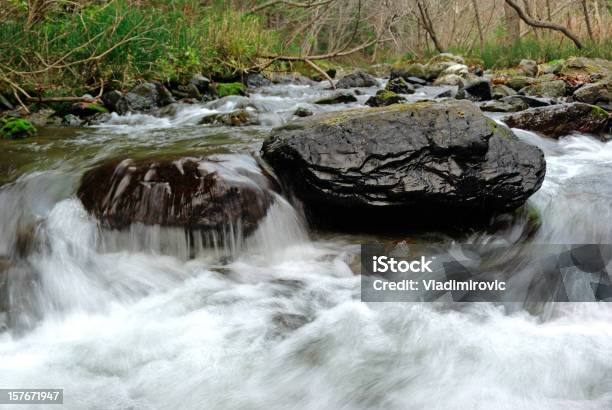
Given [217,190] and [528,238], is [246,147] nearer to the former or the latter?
[217,190]

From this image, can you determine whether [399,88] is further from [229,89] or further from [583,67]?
[583,67]

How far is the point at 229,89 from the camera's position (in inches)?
361

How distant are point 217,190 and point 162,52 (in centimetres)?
550

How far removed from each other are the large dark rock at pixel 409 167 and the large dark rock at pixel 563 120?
7.13 ft

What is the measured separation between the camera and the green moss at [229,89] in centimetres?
902

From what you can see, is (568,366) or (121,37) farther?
(121,37)

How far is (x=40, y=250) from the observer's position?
3.28 m

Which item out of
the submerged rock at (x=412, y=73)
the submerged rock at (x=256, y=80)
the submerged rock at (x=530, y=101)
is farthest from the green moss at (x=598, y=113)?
the submerged rock at (x=412, y=73)

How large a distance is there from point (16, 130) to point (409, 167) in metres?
4.37

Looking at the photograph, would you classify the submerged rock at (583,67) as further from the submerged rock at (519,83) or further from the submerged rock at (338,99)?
the submerged rock at (338,99)

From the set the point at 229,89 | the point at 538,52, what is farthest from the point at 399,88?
the point at 538,52

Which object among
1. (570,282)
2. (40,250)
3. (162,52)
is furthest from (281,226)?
(162,52)

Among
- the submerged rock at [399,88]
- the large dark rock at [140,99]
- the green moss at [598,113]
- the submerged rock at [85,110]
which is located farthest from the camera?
the submerged rock at [399,88]

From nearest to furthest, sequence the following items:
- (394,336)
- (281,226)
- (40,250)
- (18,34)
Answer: (394,336), (40,250), (281,226), (18,34)
